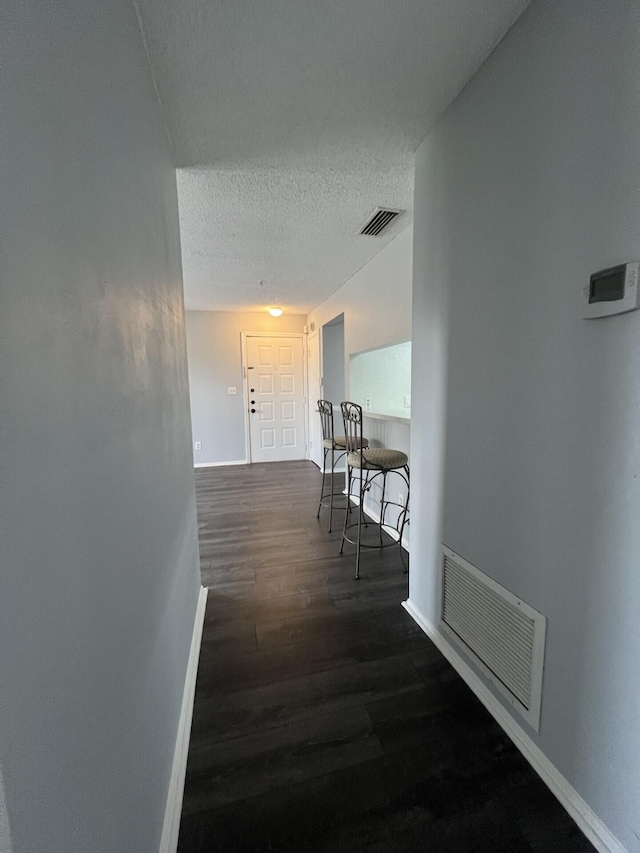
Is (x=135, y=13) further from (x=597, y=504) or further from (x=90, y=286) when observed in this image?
(x=597, y=504)

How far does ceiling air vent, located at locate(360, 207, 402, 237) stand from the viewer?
2.22 metres

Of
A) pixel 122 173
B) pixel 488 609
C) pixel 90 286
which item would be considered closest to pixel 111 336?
pixel 90 286

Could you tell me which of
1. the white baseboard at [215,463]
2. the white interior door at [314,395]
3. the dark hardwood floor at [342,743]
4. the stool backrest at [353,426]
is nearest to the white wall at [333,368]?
the white interior door at [314,395]

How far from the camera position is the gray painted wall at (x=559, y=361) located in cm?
85

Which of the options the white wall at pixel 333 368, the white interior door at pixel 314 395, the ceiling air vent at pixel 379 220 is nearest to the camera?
the ceiling air vent at pixel 379 220

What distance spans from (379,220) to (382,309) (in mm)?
701

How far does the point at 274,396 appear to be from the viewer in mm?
5430

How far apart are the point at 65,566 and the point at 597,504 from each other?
3.98ft

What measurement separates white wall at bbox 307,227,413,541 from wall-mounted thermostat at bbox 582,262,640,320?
1.60 m

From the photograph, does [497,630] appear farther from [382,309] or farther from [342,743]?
[382,309]

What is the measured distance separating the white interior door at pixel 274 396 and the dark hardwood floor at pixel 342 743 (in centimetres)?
343

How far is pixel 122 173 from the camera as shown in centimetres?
86

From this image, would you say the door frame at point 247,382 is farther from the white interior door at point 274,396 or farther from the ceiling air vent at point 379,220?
the ceiling air vent at point 379,220

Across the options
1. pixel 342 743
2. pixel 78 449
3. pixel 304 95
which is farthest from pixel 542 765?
pixel 304 95
